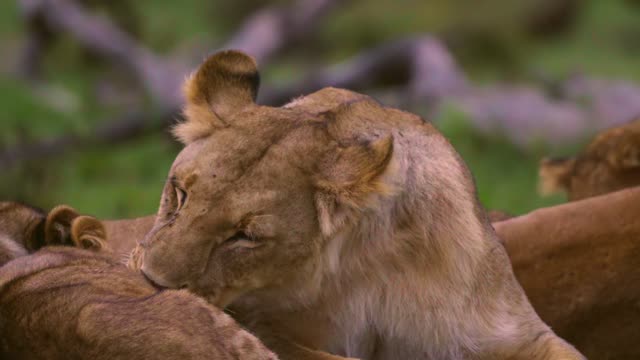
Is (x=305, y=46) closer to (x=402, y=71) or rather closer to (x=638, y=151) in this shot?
(x=402, y=71)

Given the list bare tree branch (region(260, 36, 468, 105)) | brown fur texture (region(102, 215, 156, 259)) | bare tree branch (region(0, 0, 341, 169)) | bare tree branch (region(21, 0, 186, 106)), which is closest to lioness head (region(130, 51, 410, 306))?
brown fur texture (region(102, 215, 156, 259))

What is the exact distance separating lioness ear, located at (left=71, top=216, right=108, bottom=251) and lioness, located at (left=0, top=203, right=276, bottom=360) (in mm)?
419

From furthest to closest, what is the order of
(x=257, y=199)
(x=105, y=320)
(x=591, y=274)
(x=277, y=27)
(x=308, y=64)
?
(x=308, y=64), (x=277, y=27), (x=591, y=274), (x=257, y=199), (x=105, y=320)

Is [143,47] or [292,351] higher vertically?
[143,47]

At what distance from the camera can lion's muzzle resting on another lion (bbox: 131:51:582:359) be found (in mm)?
3359

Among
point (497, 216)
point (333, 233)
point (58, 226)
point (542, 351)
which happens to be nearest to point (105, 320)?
point (333, 233)

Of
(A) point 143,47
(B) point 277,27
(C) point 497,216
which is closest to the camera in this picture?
(C) point 497,216

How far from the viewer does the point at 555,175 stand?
5.34 meters

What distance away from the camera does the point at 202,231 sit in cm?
333

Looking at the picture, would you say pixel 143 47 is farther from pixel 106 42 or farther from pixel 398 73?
pixel 398 73

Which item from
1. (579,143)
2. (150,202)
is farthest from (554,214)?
(579,143)

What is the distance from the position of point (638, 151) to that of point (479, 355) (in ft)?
5.08

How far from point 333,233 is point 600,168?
1.97 m

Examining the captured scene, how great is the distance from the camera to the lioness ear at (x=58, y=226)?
392 cm
